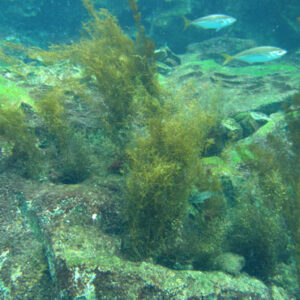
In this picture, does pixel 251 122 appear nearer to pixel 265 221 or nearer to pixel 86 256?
pixel 265 221

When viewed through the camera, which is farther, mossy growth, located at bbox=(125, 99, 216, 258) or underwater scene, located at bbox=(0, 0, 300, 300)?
mossy growth, located at bbox=(125, 99, 216, 258)

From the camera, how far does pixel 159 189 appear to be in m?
2.44

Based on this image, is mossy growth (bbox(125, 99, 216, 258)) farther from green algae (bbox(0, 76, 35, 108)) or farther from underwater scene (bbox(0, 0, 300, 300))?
green algae (bbox(0, 76, 35, 108))

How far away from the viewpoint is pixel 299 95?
4.61 metres

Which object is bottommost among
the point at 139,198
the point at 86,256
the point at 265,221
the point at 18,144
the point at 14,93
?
the point at 265,221

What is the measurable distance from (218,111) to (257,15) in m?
11.3

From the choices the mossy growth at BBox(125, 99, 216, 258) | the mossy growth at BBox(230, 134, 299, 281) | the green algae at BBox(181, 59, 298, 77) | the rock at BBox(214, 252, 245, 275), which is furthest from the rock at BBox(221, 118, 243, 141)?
the green algae at BBox(181, 59, 298, 77)

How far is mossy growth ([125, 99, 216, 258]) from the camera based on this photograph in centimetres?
246

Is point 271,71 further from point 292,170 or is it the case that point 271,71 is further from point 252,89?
point 292,170

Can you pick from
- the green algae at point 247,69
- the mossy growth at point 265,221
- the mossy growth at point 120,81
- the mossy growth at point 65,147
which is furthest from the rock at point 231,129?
the green algae at point 247,69

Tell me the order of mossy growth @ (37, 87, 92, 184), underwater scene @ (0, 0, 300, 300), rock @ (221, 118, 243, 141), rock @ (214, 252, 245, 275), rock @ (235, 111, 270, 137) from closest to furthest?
underwater scene @ (0, 0, 300, 300) < rock @ (214, 252, 245, 275) < mossy growth @ (37, 87, 92, 184) < rock @ (221, 118, 243, 141) < rock @ (235, 111, 270, 137)

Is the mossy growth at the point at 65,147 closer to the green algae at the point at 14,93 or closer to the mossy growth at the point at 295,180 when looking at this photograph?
the green algae at the point at 14,93

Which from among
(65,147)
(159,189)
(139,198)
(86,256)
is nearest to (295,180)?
(159,189)

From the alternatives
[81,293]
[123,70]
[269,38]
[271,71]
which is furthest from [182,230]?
[269,38]
